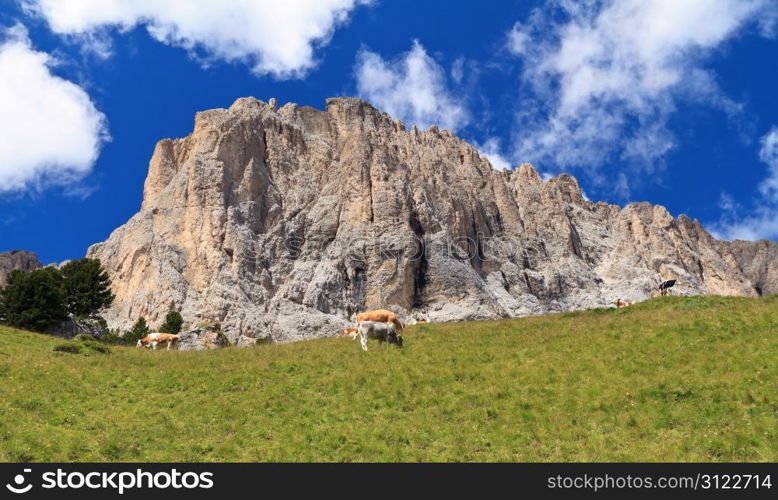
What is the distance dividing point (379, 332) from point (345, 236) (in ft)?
281

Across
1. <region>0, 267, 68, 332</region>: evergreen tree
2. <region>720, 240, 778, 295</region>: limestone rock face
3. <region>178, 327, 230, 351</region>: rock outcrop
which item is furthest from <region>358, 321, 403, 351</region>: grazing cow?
<region>720, 240, 778, 295</region>: limestone rock face

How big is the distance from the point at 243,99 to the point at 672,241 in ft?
338

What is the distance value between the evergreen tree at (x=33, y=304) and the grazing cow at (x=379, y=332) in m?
28.7

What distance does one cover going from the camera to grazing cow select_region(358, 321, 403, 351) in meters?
35.4

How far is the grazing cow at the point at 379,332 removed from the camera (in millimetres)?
35406

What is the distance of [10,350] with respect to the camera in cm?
3553

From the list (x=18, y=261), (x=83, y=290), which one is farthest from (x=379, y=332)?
(x=18, y=261)

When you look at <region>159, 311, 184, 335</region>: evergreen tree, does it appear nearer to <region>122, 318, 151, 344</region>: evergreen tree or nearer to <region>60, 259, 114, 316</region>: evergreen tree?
<region>122, 318, 151, 344</region>: evergreen tree

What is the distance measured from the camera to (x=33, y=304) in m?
53.1

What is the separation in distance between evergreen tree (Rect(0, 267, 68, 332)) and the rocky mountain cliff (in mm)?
45424

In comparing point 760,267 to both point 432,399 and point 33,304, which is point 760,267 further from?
point 432,399

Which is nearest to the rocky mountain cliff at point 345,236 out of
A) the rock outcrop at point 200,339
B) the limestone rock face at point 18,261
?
the rock outcrop at point 200,339
